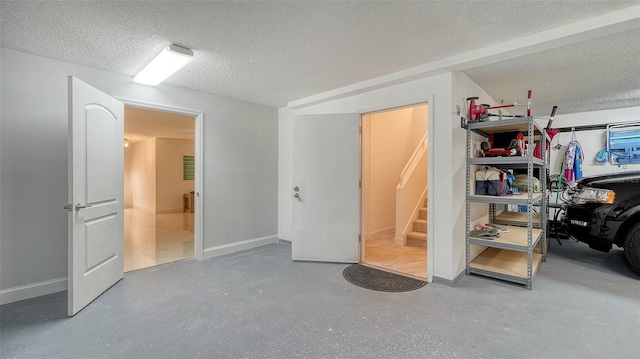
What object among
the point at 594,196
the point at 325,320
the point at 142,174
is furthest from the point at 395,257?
the point at 142,174

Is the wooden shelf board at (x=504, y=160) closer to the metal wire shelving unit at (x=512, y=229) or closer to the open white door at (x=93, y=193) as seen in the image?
the metal wire shelving unit at (x=512, y=229)

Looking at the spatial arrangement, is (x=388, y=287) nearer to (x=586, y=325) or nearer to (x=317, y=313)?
(x=317, y=313)

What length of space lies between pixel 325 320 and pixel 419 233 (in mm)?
2783

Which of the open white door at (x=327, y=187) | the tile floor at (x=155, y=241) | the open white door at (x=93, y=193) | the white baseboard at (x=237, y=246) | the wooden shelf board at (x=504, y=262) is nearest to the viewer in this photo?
the open white door at (x=93, y=193)

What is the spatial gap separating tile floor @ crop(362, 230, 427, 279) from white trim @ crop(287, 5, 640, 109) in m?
2.18

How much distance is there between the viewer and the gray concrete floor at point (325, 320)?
173 centimetres

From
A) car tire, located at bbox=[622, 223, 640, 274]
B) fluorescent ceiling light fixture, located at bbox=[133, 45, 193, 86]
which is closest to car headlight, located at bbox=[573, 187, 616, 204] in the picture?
car tire, located at bbox=[622, 223, 640, 274]

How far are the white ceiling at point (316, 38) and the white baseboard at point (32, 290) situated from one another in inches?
85.7

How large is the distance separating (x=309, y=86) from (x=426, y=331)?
2917 mm

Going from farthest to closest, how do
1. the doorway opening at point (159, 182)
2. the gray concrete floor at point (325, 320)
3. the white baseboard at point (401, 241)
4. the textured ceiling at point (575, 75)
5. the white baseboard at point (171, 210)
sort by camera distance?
the white baseboard at point (171, 210) < the doorway opening at point (159, 182) < the white baseboard at point (401, 241) < the textured ceiling at point (575, 75) < the gray concrete floor at point (325, 320)

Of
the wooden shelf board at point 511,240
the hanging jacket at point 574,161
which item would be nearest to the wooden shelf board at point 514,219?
the wooden shelf board at point 511,240

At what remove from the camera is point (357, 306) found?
230cm

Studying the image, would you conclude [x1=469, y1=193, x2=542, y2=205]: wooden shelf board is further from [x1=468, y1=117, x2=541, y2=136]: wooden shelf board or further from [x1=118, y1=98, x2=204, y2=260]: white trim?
[x1=118, y1=98, x2=204, y2=260]: white trim

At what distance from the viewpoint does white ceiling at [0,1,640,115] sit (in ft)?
5.96
